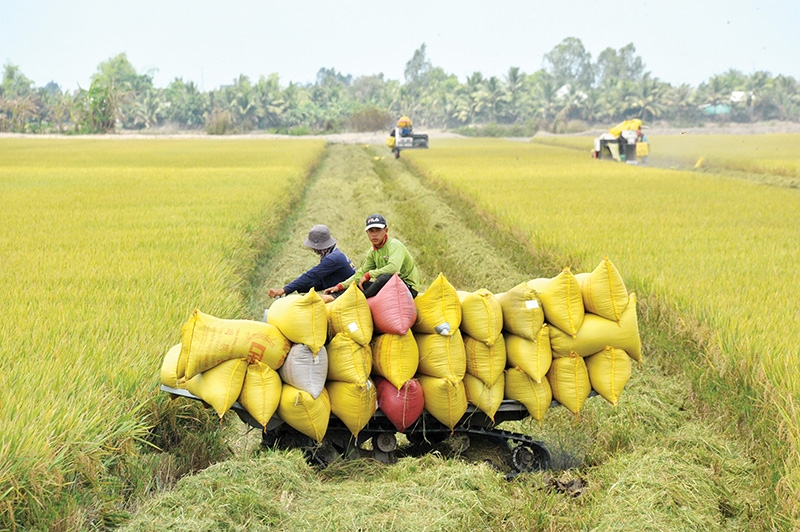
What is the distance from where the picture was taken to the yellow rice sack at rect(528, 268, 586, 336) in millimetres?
4461

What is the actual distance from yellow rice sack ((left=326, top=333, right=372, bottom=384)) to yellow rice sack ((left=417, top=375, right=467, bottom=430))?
372 millimetres

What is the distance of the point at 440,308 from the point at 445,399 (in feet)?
1.67

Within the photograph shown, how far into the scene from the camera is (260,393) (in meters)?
4.06

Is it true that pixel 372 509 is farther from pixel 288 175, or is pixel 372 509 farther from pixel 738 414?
pixel 288 175

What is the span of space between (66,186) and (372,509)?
15942 mm

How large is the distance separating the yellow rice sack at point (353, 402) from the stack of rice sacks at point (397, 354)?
115mm

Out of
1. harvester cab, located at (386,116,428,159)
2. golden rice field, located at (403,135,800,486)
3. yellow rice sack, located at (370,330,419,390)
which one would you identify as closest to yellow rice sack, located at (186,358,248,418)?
yellow rice sack, located at (370,330,419,390)

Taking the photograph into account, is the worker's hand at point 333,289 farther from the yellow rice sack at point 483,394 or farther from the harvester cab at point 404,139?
the harvester cab at point 404,139

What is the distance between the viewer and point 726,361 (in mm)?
5148

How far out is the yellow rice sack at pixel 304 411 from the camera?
161 inches

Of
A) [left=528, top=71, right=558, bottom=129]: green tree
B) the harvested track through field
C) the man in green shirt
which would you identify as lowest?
the harvested track through field

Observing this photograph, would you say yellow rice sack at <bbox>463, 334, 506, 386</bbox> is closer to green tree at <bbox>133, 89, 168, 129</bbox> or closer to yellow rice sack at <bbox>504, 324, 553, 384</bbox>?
yellow rice sack at <bbox>504, 324, 553, 384</bbox>

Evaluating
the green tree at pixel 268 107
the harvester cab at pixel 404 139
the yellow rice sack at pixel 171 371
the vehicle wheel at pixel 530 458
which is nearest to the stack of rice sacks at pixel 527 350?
the vehicle wheel at pixel 530 458

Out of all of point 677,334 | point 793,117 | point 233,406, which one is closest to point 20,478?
point 233,406
